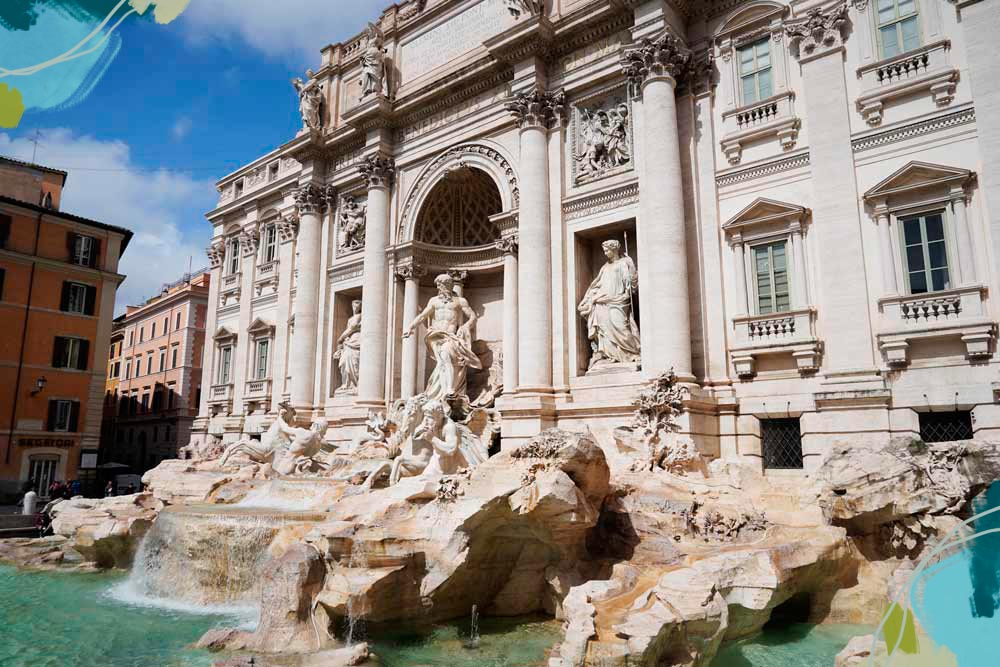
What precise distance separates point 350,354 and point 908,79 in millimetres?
16489

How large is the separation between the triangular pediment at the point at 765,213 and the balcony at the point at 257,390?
1740 cm

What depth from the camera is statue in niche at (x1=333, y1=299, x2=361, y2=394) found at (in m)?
21.9

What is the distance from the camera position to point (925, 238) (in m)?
12.5

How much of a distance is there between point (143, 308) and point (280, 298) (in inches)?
971

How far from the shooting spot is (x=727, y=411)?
46.7 feet

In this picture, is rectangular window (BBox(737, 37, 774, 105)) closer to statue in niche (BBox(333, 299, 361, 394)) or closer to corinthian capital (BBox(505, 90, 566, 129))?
corinthian capital (BBox(505, 90, 566, 129))

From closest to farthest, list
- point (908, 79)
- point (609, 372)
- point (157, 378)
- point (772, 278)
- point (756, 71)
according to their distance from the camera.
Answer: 1. point (908, 79)
2. point (772, 278)
3. point (756, 71)
4. point (609, 372)
5. point (157, 378)

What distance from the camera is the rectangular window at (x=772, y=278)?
14.1 meters

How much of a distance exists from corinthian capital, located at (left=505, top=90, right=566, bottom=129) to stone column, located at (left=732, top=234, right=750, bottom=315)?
5.80 m

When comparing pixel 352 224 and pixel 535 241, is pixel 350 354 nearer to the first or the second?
pixel 352 224

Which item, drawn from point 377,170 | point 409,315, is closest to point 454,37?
point 377,170

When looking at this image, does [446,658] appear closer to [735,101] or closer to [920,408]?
[920,408]

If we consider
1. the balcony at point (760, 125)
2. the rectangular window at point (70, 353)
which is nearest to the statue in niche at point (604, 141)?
the balcony at point (760, 125)

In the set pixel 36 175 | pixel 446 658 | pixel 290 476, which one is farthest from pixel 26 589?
pixel 36 175
